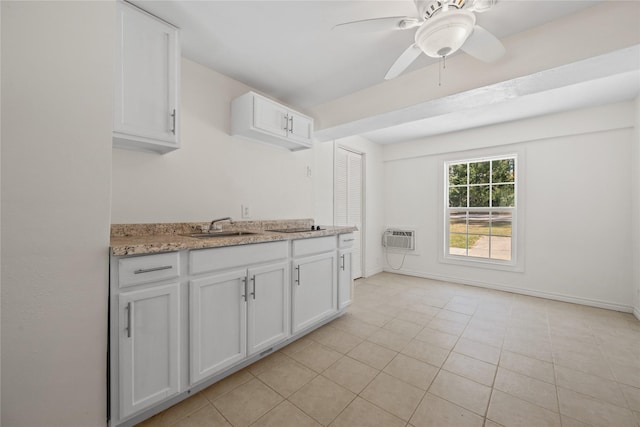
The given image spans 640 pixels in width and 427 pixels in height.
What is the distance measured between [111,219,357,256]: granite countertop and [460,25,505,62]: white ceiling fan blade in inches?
66.2

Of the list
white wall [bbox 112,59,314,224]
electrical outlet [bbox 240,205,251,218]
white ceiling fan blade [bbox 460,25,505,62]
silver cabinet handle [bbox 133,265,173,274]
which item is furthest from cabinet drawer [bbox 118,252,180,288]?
white ceiling fan blade [bbox 460,25,505,62]

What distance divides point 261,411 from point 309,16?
2459 mm

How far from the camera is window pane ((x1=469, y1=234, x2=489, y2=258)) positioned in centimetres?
389

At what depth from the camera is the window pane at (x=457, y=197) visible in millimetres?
4125

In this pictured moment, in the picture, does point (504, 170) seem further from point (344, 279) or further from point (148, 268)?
point (148, 268)

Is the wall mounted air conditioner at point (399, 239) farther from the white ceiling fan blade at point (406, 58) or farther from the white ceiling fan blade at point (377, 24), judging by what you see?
the white ceiling fan blade at point (377, 24)

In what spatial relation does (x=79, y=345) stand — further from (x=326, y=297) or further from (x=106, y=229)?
(x=326, y=297)

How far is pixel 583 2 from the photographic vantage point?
5.18 feet

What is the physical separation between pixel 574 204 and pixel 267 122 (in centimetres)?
381

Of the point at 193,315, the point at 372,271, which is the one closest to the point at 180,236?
the point at 193,315

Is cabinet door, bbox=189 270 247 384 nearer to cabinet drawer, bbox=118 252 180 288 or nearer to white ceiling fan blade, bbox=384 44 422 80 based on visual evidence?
cabinet drawer, bbox=118 252 180 288

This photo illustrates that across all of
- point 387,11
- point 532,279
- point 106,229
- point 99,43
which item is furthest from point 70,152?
point 532,279

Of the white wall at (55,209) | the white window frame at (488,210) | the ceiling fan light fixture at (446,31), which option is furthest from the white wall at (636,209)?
the white wall at (55,209)

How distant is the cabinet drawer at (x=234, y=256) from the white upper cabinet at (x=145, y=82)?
822 mm
